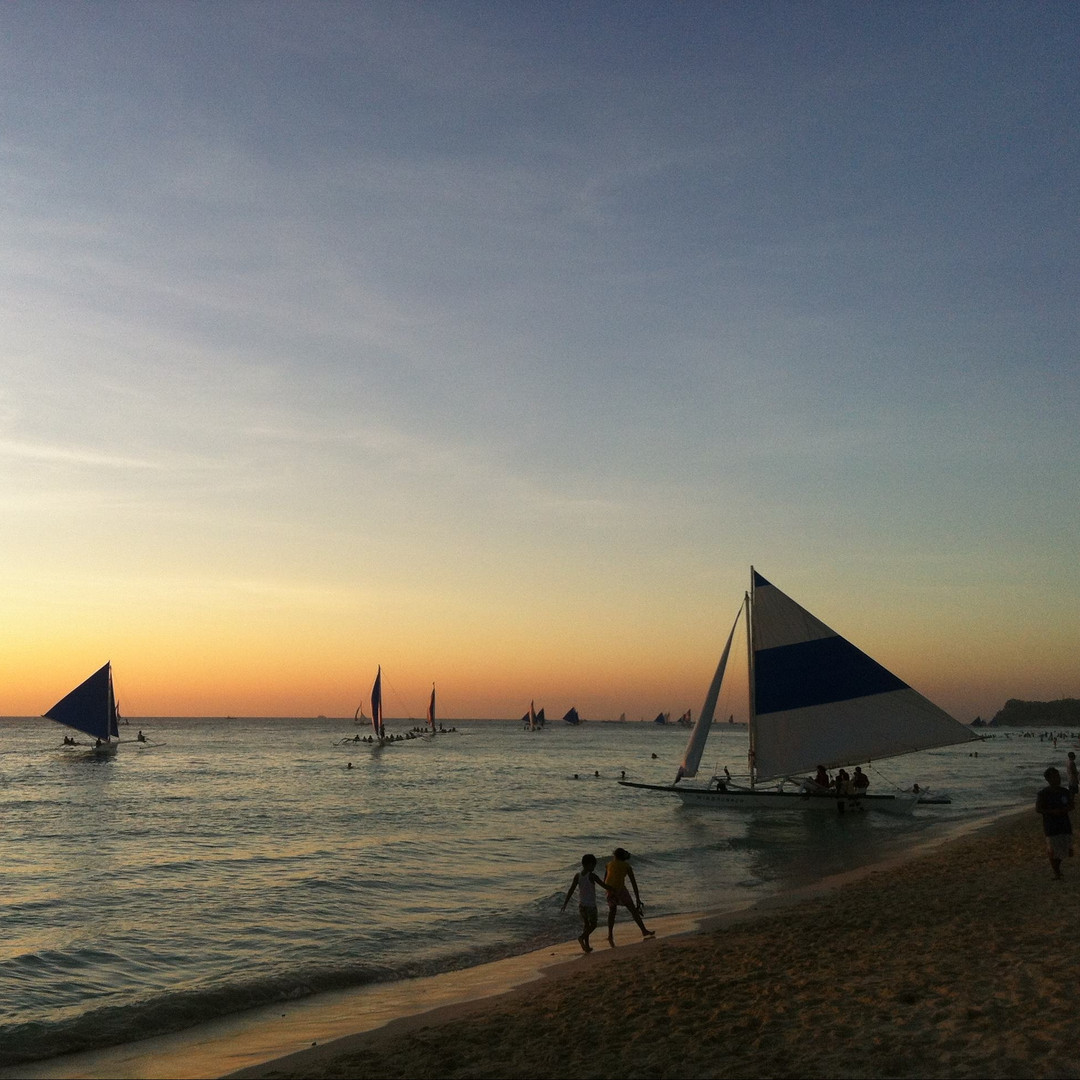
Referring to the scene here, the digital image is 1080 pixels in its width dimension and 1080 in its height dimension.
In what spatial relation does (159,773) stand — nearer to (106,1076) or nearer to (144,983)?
(144,983)

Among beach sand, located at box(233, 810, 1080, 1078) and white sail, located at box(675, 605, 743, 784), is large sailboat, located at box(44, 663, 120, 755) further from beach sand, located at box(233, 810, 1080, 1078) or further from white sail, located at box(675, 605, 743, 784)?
beach sand, located at box(233, 810, 1080, 1078)

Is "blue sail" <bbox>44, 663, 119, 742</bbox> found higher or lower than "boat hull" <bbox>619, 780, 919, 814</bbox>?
higher

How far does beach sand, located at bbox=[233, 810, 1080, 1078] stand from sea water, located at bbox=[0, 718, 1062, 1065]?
4.05m

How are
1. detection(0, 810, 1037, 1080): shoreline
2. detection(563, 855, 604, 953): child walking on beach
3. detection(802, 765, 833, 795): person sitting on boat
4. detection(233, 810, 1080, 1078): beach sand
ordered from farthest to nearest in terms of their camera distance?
detection(802, 765, 833, 795): person sitting on boat, detection(563, 855, 604, 953): child walking on beach, detection(0, 810, 1037, 1080): shoreline, detection(233, 810, 1080, 1078): beach sand

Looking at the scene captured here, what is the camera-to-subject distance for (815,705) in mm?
30828

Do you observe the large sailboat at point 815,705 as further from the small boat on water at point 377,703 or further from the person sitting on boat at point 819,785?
the small boat on water at point 377,703

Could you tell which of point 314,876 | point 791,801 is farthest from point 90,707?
point 791,801

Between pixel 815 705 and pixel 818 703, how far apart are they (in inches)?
5.1

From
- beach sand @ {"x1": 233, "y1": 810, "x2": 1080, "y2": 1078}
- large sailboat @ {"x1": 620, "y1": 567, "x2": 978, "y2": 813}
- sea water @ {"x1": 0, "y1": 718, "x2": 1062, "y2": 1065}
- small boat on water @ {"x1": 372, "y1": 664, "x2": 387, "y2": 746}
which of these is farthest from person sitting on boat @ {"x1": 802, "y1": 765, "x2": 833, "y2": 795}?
small boat on water @ {"x1": 372, "y1": 664, "x2": 387, "y2": 746}

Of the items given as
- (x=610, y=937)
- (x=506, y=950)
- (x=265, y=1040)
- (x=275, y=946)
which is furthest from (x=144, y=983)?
(x=610, y=937)

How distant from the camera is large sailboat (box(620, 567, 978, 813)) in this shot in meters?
29.8

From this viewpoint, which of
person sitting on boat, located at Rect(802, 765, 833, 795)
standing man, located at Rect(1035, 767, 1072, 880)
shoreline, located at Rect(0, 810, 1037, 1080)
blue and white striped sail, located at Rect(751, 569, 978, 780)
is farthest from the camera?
person sitting on boat, located at Rect(802, 765, 833, 795)

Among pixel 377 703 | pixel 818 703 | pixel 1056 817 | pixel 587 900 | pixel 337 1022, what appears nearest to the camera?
pixel 337 1022

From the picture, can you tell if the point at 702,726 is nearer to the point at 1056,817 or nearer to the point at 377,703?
Answer: the point at 1056,817
